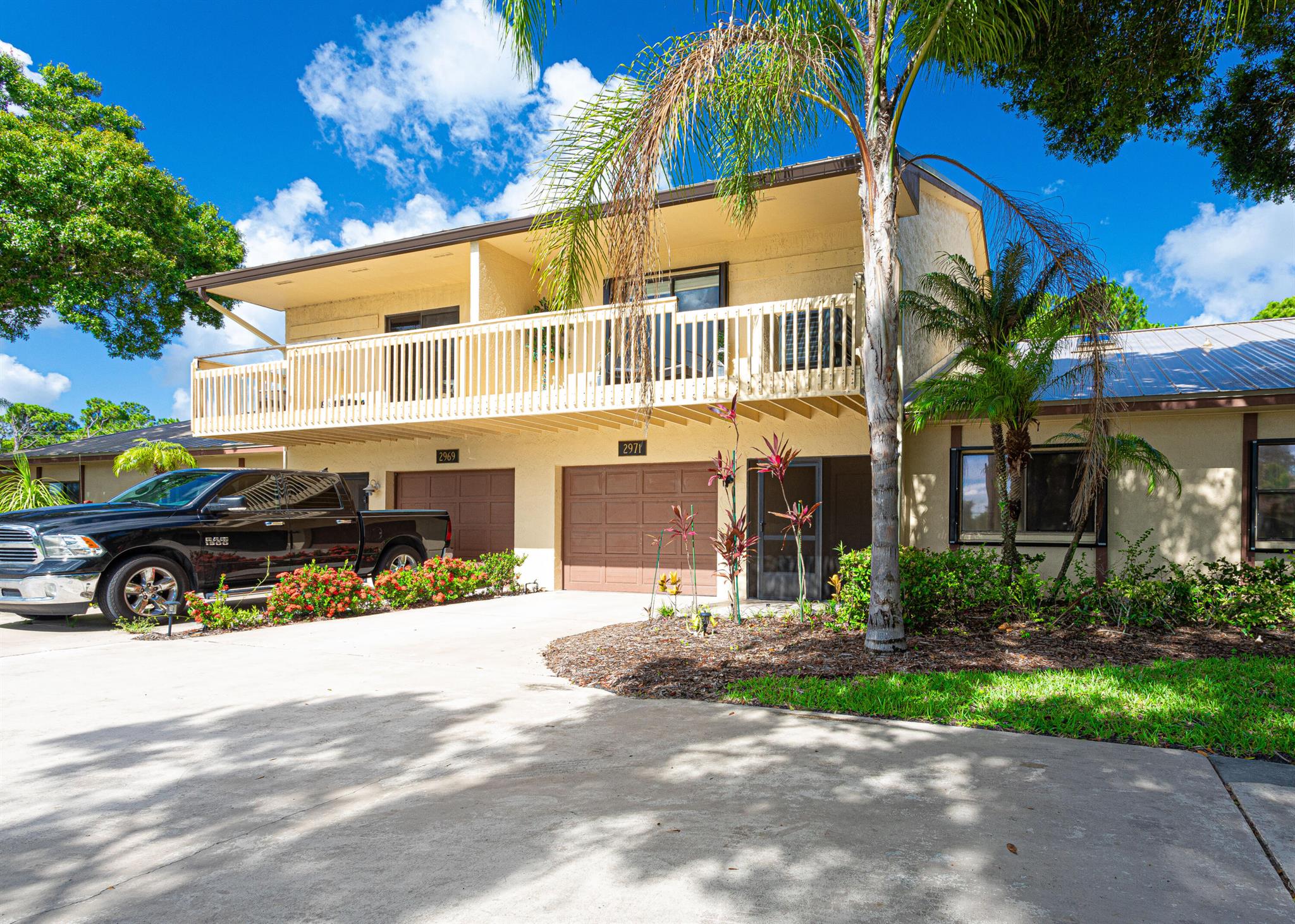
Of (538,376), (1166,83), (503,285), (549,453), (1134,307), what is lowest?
(549,453)

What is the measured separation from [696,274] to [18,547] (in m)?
10.2

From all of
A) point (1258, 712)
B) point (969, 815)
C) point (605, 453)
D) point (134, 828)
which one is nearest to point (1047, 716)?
point (1258, 712)

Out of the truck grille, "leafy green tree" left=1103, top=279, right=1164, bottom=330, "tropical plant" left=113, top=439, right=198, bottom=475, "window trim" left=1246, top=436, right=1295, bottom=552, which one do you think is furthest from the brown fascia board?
"leafy green tree" left=1103, top=279, right=1164, bottom=330

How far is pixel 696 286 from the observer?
13.9 metres

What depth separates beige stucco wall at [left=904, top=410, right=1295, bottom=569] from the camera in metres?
10.2

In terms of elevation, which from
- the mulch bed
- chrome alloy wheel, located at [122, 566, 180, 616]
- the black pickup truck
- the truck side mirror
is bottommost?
the mulch bed

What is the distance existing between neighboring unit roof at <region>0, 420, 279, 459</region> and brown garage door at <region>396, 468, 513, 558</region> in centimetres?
456

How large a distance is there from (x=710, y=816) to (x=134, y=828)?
257 centimetres

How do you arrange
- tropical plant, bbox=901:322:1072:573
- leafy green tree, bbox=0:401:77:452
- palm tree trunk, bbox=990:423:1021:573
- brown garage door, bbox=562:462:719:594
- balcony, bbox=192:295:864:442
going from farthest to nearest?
leafy green tree, bbox=0:401:77:452 → brown garage door, bbox=562:462:719:594 → balcony, bbox=192:295:864:442 → palm tree trunk, bbox=990:423:1021:573 → tropical plant, bbox=901:322:1072:573

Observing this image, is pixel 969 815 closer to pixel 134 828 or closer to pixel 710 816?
pixel 710 816

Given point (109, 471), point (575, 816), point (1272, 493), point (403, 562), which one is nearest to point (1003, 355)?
point (1272, 493)

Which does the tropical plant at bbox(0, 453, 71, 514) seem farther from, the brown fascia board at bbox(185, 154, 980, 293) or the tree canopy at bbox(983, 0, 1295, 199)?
the tree canopy at bbox(983, 0, 1295, 199)

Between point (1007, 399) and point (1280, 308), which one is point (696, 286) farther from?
point (1280, 308)

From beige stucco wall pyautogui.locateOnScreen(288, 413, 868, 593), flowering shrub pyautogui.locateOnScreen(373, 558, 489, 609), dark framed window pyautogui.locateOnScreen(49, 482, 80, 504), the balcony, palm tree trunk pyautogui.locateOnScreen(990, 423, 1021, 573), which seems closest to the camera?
palm tree trunk pyautogui.locateOnScreen(990, 423, 1021, 573)
